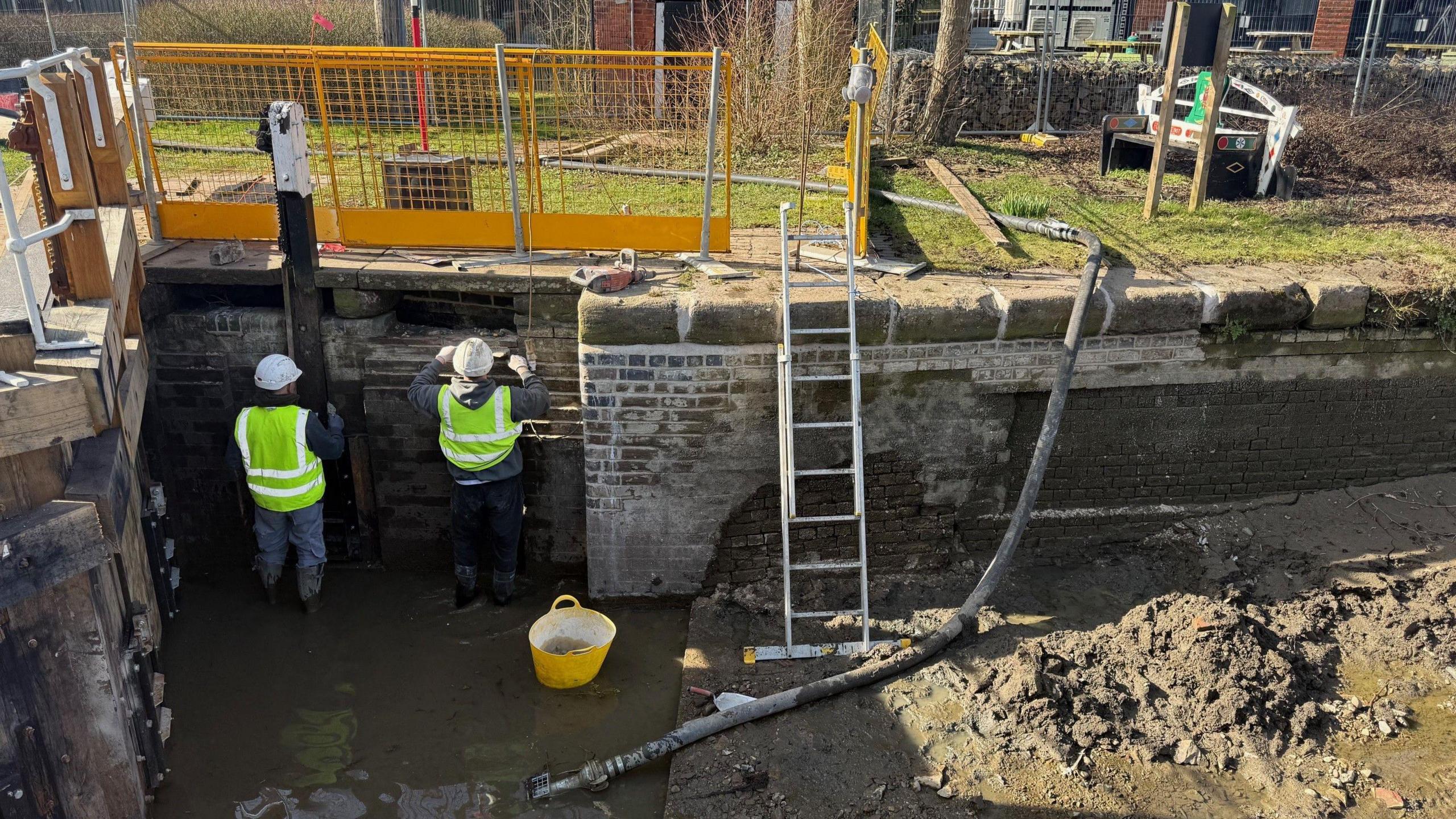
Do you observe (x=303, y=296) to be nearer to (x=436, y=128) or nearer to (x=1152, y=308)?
(x=436, y=128)

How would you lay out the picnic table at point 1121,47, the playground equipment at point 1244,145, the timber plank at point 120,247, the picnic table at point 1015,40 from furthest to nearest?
the picnic table at point 1015,40
the picnic table at point 1121,47
the playground equipment at point 1244,145
the timber plank at point 120,247

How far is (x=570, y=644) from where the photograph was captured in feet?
21.9

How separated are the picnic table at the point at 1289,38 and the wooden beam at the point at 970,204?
11.4 metres

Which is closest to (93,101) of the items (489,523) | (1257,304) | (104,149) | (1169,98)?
(104,149)

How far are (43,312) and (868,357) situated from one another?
4703mm

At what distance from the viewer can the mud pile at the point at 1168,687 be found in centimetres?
567

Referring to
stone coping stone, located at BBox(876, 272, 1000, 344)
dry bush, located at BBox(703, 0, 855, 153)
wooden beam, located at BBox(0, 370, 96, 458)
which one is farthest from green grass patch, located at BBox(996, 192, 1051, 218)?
wooden beam, located at BBox(0, 370, 96, 458)

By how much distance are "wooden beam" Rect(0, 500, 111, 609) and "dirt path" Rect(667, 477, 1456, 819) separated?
3.08 m

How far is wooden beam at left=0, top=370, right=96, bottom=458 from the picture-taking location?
4.42m

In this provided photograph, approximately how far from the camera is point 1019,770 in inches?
218

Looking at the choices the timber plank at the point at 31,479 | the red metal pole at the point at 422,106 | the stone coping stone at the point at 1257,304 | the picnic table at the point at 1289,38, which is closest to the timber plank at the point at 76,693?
the timber plank at the point at 31,479

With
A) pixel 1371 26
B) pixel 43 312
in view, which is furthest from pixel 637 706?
pixel 1371 26

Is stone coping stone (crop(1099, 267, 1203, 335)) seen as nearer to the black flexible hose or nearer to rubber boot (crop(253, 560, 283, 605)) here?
the black flexible hose

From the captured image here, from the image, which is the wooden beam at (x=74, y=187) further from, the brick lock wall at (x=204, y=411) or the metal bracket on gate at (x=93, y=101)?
the brick lock wall at (x=204, y=411)
